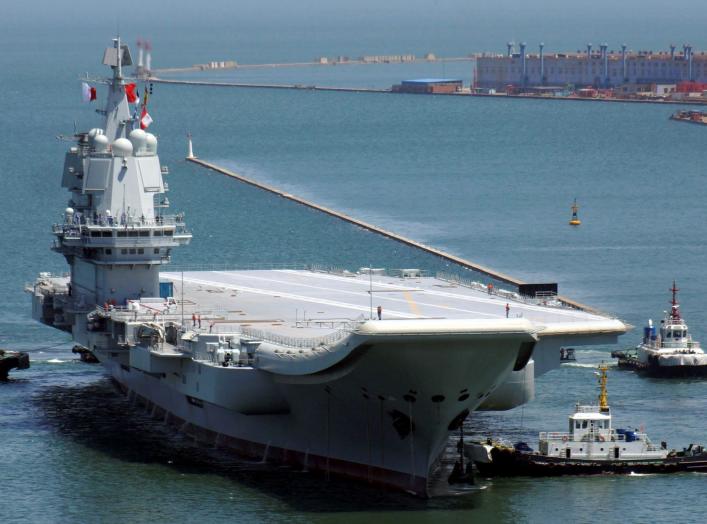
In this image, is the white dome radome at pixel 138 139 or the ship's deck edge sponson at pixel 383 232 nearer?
the white dome radome at pixel 138 139

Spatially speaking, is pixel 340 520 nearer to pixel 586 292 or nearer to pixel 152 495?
pixel 152 495

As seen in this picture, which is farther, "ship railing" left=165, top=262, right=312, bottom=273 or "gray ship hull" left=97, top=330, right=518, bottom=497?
"ship railing" left=165, top=262, right=312, bottom=273

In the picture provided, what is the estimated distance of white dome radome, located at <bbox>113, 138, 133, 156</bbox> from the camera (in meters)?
59.2

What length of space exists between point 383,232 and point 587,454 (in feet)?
149

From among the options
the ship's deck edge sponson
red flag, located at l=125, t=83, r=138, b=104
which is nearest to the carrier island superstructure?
red flag, located at l=125, t=83, r=138, b=104

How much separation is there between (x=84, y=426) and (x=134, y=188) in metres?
7.80

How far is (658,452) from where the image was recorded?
48.3 meters

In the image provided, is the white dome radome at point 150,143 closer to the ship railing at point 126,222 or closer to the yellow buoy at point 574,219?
the ship railing at point 126,222

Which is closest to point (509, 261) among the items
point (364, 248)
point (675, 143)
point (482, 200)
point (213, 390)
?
point (364, 248)

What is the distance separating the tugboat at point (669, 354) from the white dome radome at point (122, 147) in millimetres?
A: 16085

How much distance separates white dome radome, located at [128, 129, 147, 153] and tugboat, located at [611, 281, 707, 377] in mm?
15781

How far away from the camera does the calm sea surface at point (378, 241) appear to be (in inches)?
1827

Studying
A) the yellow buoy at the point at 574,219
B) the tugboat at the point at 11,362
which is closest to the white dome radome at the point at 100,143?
the tugboat at the point at 11,362

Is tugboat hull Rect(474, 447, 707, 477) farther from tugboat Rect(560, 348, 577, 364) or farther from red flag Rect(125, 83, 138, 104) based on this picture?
red flag Rect(125, 83, 138, 104)
